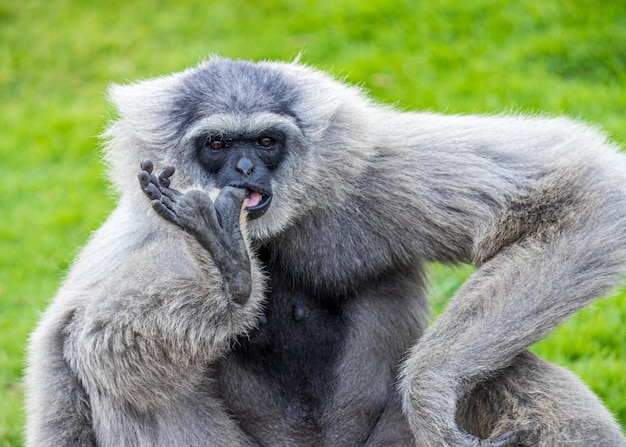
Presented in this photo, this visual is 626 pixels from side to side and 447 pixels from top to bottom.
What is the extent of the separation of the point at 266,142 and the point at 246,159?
25 centimetres

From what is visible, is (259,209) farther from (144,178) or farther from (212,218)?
(144,178)

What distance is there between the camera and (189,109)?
21.8 feet

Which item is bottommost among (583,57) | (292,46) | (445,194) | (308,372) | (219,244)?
(308,372)

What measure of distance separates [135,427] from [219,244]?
136cm

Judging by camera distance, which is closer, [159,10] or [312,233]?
[312,233]

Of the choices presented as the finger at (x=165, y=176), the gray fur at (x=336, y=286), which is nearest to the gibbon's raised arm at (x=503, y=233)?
the gray fur at (x=336, y=286)

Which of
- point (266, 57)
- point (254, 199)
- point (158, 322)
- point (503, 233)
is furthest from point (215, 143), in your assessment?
point (266, 57)

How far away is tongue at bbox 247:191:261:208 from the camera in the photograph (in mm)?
6316

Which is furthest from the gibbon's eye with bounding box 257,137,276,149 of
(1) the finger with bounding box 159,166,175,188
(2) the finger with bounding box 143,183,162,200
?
(2) the finger with bounding box 143,183,162,200

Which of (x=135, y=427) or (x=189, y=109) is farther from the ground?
(x=189, y=109)

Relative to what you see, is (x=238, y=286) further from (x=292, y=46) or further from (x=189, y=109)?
(x=292, y=46)

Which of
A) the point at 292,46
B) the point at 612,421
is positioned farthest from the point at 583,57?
the point at 612,421

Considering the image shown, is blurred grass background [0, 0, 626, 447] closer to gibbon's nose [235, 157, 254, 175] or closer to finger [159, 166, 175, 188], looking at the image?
gibbon's nose [235, 157, 254, 175]

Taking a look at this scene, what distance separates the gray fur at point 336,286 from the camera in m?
6.07
